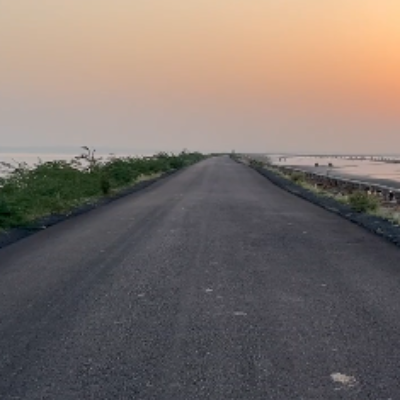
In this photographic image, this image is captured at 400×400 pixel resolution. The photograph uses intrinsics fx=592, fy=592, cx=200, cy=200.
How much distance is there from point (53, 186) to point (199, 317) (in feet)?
49.6

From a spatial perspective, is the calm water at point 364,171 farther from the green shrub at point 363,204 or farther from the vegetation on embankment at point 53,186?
the green shrub at point 363,204

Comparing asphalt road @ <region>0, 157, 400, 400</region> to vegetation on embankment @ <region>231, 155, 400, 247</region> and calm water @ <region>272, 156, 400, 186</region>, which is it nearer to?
vegetation on embankment @ <region>231, 155, 400, 247</region>

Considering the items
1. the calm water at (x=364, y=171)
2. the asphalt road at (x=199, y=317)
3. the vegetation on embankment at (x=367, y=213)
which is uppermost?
the asphalt road at (x=199, y=317)

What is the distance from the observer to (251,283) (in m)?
8.19

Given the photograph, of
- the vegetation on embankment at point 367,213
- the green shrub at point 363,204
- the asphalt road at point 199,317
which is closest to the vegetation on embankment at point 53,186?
the asphalt road at point 199,317

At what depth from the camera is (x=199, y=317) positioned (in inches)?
256

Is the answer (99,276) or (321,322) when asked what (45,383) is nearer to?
(321,322)

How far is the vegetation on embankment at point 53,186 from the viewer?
625 inches

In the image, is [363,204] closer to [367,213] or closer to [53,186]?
[367,213]

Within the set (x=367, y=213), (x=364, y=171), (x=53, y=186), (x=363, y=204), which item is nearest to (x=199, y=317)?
(x=367, y=213)

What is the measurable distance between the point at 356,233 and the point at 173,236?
4.36 m

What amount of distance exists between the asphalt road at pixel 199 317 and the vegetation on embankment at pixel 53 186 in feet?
11.5

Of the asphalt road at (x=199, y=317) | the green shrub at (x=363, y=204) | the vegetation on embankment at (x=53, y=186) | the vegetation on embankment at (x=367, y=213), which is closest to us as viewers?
the asphalt road at (x=199, y=317)

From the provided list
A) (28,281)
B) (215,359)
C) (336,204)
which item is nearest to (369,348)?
(215,359)
